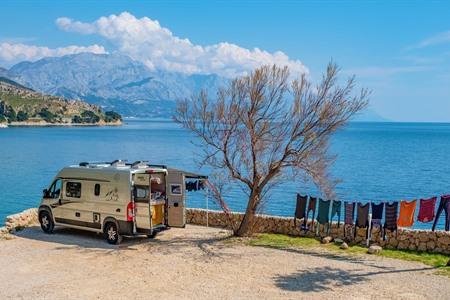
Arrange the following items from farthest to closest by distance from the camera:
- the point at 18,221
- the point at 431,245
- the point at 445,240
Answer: the point at 18,221 < the point at 431,245 < the point at 445,240

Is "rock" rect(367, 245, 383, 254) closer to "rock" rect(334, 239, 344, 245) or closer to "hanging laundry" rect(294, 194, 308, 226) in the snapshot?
"rock" rect(334, 239, 344, 245)

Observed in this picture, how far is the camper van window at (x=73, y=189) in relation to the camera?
17.4 metres

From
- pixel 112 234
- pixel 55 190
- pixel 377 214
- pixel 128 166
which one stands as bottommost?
pixel 112 234

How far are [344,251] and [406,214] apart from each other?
2.76 m

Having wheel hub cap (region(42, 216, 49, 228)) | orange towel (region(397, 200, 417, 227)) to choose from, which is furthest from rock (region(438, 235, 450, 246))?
wheel hub cap (region(42, 216, 49, 228))

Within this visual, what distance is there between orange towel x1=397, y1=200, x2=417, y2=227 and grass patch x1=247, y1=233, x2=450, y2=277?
1148mm

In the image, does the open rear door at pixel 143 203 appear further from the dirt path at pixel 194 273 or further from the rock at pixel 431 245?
the rock at pixel 431 245

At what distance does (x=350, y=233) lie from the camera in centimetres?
1727

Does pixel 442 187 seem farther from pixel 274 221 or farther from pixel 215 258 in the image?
pixel 215 258

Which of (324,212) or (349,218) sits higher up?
(324,212)

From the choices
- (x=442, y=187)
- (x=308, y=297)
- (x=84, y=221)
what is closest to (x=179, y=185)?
(x=84, y=221)

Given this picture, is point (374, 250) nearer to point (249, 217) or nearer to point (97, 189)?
point (249, 217)

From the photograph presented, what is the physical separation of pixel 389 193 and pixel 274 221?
27905 mm

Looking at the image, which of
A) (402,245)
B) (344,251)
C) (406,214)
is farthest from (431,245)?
(344,251)
